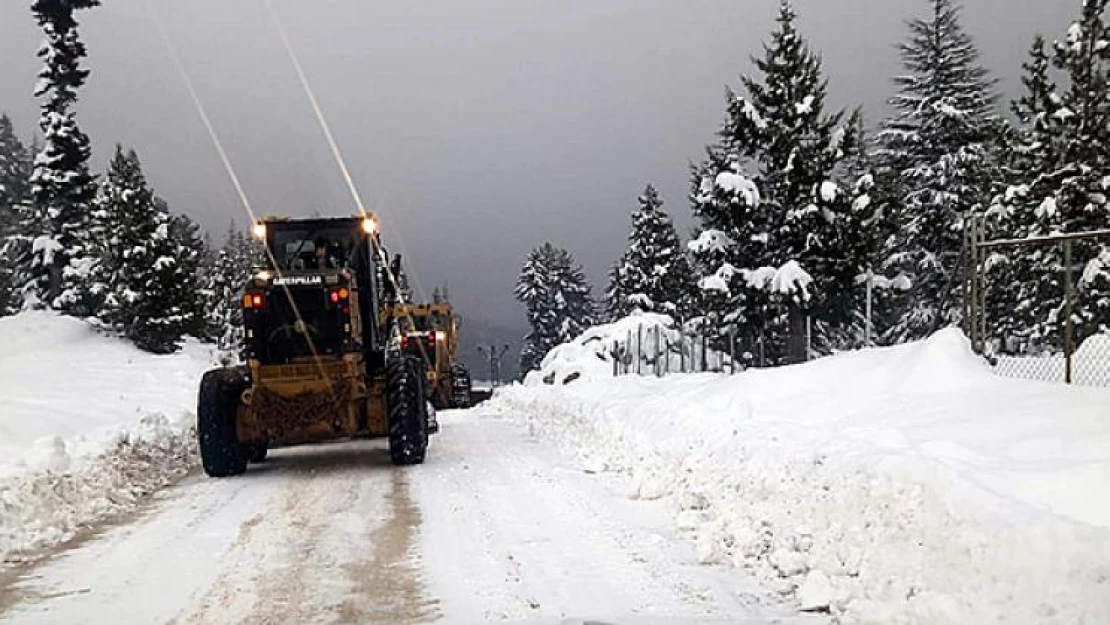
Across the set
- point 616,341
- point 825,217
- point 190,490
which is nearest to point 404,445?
point 190,490

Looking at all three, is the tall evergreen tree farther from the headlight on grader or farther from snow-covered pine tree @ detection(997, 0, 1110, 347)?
the headlight on grader

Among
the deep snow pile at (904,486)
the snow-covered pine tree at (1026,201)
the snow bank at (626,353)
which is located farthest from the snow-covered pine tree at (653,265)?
the deep snow pile at (904,486)

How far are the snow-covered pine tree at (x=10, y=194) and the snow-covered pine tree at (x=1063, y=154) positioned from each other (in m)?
54.0

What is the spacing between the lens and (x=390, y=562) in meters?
7.43

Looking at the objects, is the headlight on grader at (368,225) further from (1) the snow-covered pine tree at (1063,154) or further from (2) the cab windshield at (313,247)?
(1) the snow-covered pine tree at (1063,154)

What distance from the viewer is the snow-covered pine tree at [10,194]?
201 feet

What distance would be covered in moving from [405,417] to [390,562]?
553cm

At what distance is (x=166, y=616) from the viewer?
6.09m

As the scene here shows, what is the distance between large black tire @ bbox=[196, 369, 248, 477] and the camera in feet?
41.3

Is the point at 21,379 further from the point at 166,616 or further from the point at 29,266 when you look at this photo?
the point at 166,616

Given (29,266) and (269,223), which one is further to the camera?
(29,266)

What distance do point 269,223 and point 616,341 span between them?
24.3 meters

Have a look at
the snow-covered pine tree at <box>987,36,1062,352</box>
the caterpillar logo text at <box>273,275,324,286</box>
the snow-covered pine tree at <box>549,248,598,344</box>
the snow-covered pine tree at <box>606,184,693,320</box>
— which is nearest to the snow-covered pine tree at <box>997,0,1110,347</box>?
the snow-covered pine tree at <box>987,36,1062,352</box>

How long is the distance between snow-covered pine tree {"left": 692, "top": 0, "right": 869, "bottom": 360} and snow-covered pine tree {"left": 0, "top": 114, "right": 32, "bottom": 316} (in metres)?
46.1
